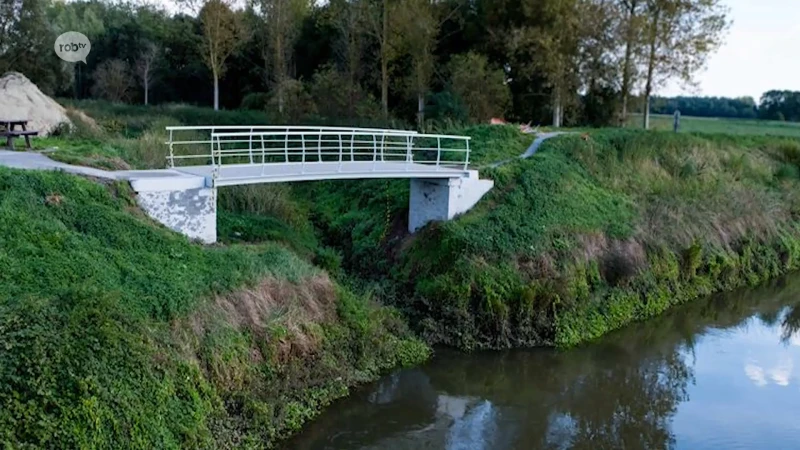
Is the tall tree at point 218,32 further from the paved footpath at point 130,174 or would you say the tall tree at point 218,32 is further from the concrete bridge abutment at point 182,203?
the concrete bridge abutment at point 182,203

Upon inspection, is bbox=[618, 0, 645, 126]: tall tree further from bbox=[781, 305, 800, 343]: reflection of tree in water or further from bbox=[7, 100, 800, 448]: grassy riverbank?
bbox=[781, 305, 800, 343]: reflection of tree in water

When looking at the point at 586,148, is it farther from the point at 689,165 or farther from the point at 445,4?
the point at 445,4

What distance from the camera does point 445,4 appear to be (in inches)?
1379

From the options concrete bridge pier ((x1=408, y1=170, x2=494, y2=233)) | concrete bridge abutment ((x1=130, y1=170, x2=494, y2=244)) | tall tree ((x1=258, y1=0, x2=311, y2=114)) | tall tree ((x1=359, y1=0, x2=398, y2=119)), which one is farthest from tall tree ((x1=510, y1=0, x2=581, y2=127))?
concrete bridge abutment ((x1=130, y1=170, x2=494, y2=244))

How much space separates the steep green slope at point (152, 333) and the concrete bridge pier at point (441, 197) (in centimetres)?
461

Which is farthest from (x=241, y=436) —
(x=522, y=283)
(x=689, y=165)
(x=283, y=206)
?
(x=689, y=165)

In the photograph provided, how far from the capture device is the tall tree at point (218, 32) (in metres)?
36.6

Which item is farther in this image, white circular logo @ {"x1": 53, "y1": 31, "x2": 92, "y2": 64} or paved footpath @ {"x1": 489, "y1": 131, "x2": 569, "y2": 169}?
white circular logo @ {"x1": 53, "y1": 31, "x2": 92, "y2": 64}

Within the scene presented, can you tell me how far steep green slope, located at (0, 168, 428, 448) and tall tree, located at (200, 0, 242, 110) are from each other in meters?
24.2

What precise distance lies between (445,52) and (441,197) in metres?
18.2

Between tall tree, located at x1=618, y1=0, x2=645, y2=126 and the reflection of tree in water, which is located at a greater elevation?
tall tree, located at x1=618, y1=0, x2=645, y2=126

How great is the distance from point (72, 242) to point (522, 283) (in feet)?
33.3

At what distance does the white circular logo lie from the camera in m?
27.3

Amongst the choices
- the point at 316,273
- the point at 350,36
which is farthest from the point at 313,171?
the point at 350,36
